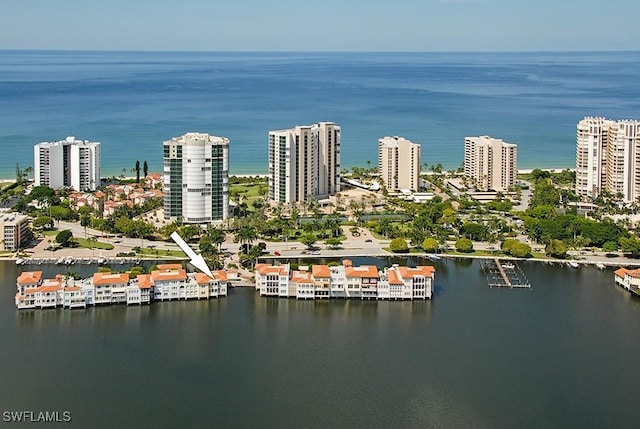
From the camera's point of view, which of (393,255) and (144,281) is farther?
(393,255)

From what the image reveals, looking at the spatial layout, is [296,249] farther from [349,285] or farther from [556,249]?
[556,249]

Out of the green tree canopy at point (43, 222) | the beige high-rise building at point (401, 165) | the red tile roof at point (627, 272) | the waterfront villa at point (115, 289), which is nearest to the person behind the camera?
the waterfront villa at point (115, 289)

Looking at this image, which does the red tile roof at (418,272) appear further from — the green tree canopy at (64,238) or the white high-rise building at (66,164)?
the white high-rise building at (66,164)

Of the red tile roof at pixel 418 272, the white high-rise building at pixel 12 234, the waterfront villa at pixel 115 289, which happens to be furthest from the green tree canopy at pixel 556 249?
the white high-rise building at pixel 12 234

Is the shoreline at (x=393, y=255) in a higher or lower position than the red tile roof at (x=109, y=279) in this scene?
higher

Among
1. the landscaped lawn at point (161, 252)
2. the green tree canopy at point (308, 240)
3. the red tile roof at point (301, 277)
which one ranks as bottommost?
the red tile roof at point (301, 277)

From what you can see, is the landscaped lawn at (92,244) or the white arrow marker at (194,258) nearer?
the white arrow marker at (194,258)

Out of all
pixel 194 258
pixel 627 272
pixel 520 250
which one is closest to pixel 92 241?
pixel 194 258

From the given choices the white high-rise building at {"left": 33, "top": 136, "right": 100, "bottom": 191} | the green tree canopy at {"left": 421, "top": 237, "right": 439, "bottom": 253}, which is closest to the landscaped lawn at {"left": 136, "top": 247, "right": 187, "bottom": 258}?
the green tree canopy at {"left": 421, "top": 237, "right": 439, "bottom": 253}
